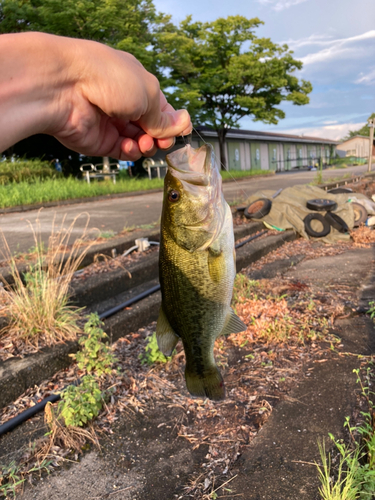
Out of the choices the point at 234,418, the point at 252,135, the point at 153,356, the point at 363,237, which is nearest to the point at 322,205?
the point at 363,237

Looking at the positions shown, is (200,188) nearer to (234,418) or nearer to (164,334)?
(164,334)

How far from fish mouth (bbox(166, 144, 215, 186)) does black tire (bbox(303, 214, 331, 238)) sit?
314 inches

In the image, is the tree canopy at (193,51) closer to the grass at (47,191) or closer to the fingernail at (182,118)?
the grass at (47,191)

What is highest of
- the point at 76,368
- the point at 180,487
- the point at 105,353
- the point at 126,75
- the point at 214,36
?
the point at 214,36

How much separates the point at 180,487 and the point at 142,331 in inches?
92.1

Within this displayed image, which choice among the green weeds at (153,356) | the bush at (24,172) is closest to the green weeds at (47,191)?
the bush at (24,172)

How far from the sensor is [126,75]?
1.47 meters

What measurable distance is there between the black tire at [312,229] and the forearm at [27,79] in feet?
27.3

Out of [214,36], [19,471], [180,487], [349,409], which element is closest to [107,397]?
[19,471]

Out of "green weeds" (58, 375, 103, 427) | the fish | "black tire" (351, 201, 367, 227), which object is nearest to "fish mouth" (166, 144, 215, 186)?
the fish

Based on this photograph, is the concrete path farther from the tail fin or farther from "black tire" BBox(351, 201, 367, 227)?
the tail fin

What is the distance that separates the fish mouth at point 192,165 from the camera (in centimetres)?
156

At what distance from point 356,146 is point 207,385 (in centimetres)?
7939

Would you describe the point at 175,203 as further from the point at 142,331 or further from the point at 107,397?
the point at 142,331
